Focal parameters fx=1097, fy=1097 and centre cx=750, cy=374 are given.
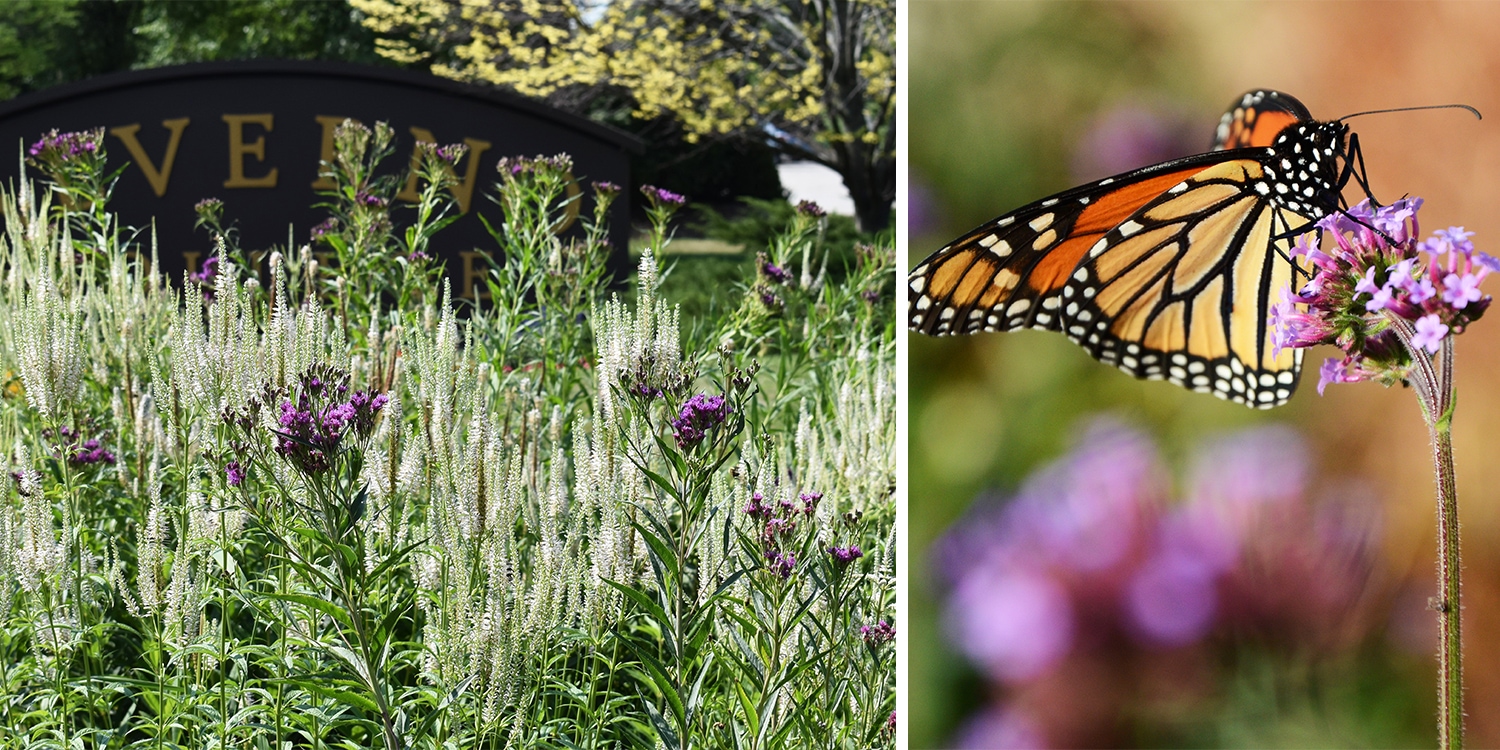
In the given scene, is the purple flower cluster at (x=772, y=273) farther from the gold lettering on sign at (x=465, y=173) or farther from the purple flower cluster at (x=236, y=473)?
the gold lettering on sign at (x=465, y=173)

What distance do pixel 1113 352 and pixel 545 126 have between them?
5.37m

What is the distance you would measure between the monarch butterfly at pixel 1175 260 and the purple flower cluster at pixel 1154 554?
0.52 feet

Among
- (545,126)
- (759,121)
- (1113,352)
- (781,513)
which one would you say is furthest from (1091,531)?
(759,121)

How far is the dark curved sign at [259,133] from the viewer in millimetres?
6398

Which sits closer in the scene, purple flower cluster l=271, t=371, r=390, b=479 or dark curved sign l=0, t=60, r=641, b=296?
purple flower cluster l=271, t=371, r=390, b=479

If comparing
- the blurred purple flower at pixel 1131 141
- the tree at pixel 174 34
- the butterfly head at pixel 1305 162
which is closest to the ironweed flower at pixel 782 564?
the blurred purple flower at pixel 1131 141

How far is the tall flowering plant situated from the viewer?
1.12 metres

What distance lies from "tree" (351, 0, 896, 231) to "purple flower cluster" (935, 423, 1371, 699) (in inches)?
345

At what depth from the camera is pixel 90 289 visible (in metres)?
2.58

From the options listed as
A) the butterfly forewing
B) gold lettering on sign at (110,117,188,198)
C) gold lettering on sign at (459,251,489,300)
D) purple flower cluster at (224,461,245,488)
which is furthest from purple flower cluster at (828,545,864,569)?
gold lettering on sign at (110,117,188,198)

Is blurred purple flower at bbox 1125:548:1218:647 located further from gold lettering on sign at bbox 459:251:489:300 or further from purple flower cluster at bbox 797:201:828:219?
gold lettering on sign at bbox 459:251:489:300

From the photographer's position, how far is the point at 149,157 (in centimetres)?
649

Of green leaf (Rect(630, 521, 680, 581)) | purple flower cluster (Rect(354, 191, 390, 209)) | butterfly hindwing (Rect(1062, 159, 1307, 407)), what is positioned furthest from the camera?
purple flower cluster (Rect(354, 191, 390, 209))

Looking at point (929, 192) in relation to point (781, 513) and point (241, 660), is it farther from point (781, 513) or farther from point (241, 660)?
point (241, 660)
